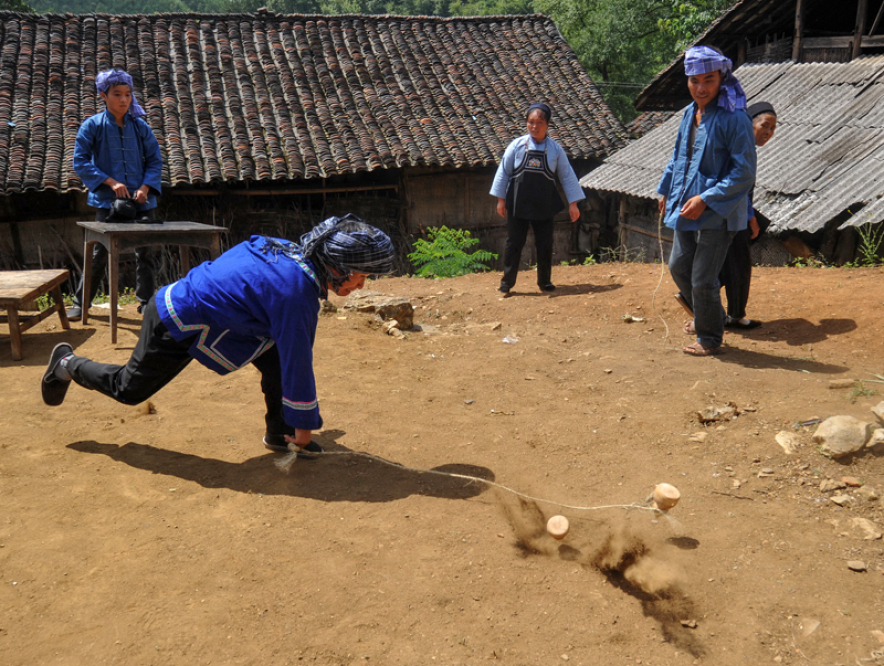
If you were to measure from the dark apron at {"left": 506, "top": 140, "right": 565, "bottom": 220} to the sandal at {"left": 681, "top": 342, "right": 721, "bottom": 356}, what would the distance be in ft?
7.35

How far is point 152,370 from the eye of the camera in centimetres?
325

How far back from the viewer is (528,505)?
3.19 meters

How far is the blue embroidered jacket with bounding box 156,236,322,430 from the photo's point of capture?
300 centimetres

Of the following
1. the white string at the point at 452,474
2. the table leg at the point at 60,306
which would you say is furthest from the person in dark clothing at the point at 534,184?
the table leg at the point at 60,306

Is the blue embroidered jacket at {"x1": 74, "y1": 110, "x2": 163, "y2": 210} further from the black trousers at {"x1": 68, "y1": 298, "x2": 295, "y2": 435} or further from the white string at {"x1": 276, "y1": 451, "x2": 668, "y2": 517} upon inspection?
the white string at {"x1": 276, "y1": 451, "x2": 668, "y2": 517}

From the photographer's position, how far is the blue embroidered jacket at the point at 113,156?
211 inches

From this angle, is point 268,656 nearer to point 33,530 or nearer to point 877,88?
point 33,530

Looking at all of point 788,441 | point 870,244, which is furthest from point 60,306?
point 870,244

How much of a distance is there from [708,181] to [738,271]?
0.94 metres

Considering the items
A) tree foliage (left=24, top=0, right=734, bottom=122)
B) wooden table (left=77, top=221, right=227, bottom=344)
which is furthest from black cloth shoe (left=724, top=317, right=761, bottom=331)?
tree foliage (left=24, top=0, right=734, bottom=122)

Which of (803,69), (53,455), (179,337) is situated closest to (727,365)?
(179,337)

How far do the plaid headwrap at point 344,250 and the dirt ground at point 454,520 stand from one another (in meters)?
→ 1.01

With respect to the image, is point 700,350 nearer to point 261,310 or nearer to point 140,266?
point 261,310

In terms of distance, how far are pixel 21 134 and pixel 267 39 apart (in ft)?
17.0
